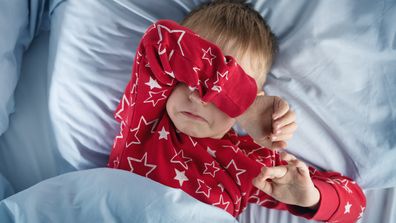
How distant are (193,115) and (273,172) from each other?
189 millimetres

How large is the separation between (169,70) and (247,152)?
27cm

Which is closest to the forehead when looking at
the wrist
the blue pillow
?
the wrist

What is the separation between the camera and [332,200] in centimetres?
85

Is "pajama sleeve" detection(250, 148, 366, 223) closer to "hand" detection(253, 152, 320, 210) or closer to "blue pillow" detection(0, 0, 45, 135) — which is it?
"hand" detection(253, 152, 320, 210)

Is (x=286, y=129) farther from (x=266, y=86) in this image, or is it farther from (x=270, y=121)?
(x=266, y=86)

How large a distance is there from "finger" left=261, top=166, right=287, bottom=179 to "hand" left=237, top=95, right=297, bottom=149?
0.13 ft

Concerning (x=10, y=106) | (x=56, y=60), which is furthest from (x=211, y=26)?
(x=10, y=106)

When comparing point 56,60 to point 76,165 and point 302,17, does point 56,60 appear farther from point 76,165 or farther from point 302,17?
point 302,17

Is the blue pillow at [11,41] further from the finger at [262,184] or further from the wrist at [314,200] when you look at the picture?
the wrist at [314,200]

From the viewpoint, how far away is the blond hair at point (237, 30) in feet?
2.69

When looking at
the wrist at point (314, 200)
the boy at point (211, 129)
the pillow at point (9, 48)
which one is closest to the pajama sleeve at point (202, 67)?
the boy at point (211, 129)

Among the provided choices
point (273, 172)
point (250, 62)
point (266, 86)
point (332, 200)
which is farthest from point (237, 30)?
point (332, 200)

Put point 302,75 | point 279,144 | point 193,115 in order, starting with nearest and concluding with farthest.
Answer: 1. point 279,144
2. point 193,115
3. point 302,75

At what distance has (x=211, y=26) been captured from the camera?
83 centimetres
